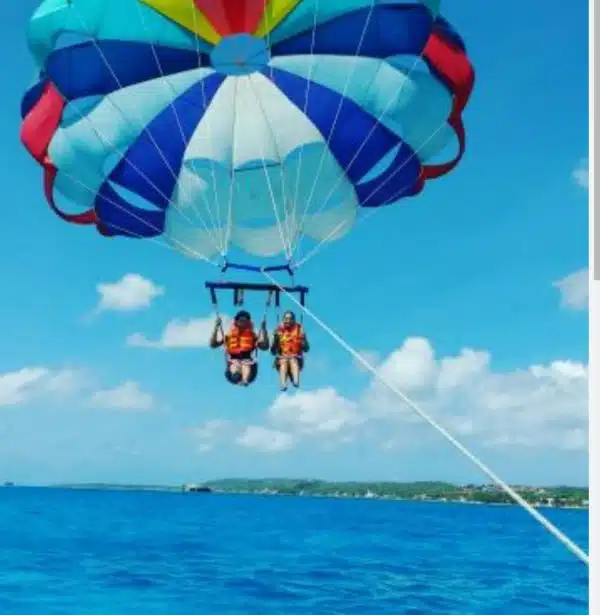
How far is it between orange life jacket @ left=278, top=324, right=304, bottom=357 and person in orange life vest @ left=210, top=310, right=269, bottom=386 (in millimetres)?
133

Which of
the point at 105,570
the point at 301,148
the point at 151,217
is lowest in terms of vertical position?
the point at 105,570

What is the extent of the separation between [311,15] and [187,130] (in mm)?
1478

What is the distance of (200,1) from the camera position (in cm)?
623

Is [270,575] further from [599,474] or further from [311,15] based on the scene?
[599,474]

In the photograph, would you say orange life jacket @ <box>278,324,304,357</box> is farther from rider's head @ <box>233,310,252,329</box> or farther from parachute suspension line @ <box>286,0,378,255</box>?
parachute suspension line @ <box>286,0,378,255</box>

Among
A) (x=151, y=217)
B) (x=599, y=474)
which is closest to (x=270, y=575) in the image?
(x=151, y=217)

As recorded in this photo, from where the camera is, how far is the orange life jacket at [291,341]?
6.27 m

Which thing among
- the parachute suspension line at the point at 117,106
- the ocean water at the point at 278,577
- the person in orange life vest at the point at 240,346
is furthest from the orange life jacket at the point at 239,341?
the ocean water at the point at 278,577

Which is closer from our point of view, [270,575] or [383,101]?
[383,101]

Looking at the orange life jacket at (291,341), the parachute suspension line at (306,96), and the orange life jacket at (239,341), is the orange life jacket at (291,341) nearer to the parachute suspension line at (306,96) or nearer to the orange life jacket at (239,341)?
the orange life jacket at (239,341)

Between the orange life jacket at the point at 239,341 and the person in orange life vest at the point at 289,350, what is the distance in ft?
0.56

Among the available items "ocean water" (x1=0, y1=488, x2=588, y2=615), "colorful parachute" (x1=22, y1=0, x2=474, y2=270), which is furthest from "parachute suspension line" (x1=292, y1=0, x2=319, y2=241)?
"ocean water" (x1=0, y1=488, x2=588, y2=615)

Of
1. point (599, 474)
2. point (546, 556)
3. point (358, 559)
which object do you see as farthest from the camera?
point (546, 556)

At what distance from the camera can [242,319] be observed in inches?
252
